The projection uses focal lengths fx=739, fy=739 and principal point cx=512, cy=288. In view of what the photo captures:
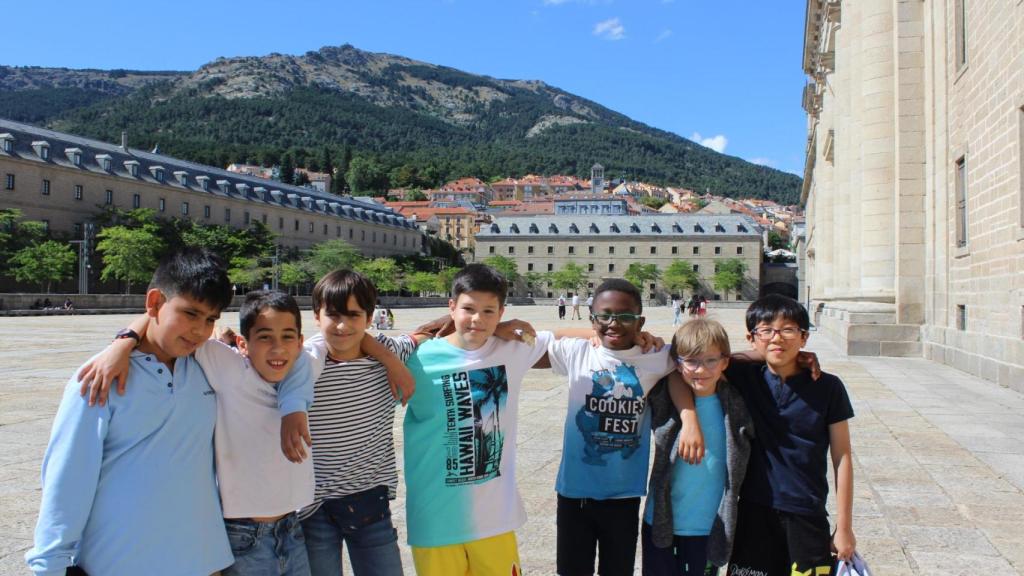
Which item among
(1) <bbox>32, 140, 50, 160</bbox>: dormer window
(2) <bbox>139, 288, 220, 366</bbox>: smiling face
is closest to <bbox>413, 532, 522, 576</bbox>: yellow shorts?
(2) <bbox>139, 288, 220, 366</bbox>: smiling face

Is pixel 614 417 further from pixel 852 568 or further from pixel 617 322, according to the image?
pixel 852 568

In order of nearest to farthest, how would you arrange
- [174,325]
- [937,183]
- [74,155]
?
[174,325] < [937,183] < [74,155]

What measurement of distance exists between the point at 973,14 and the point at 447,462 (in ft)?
42.9

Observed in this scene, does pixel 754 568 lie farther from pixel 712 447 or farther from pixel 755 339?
pixel 755 339

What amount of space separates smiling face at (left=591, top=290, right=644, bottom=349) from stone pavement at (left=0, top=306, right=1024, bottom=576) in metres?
1.39

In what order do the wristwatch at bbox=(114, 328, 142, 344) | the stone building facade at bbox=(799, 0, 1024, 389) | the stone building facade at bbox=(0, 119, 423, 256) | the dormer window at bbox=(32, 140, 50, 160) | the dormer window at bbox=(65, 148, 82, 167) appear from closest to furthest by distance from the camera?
the wristwatch at bbox=(114, 328, 142, 344) < the stone building facade at bbox=(799, 0, 1024, 389) < the stone building facade at bbox=(0, 119, 423, 256) < the dormer window at bbox=(32, 140, 50, 160) < the dormer window at bbox=(65, 148, 82, 167)

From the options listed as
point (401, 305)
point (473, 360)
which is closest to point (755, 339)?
point (473, 360)

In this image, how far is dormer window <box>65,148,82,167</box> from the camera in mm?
59144

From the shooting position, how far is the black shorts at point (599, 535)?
9.24ft

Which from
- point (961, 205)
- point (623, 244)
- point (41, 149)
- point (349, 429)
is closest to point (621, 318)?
point (349, 429)

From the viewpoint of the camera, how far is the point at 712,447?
2719 millimetres

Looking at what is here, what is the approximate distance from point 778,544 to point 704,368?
2.29 feet

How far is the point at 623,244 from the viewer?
10281 centimetres

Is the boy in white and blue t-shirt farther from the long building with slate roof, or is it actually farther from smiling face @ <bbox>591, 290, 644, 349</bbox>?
the long building with slate roof
